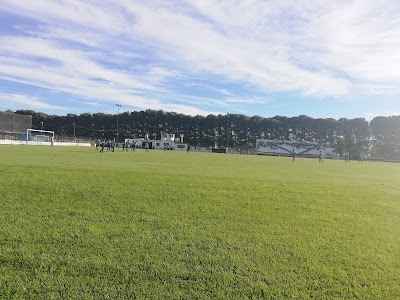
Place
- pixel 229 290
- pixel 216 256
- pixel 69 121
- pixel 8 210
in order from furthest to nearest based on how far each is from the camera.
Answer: pixel 69 121, pixel 8 210, pixel 216 256, pixel 229 290

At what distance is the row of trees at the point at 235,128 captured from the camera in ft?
391

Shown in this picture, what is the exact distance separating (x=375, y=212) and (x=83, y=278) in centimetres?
807

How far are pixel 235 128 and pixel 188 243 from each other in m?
131

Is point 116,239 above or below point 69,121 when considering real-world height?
below

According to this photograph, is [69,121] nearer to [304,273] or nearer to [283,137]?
[283,137]

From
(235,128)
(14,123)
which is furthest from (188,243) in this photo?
(235,128)

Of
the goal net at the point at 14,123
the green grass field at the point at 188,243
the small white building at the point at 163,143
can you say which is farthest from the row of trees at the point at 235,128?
the green grass field at the point at 188,243

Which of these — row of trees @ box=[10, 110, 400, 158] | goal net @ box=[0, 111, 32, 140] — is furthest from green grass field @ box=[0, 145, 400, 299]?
row of trees @ box=[10, 110, 400, 158]

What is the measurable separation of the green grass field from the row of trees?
117887 mm

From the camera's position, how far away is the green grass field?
5250 millimetres

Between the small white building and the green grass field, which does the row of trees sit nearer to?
the small white building

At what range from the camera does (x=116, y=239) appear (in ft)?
22.4

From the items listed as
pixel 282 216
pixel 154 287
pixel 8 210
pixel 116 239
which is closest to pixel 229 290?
pixel 154 287

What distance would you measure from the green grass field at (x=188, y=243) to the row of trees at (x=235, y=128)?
117887 mm
